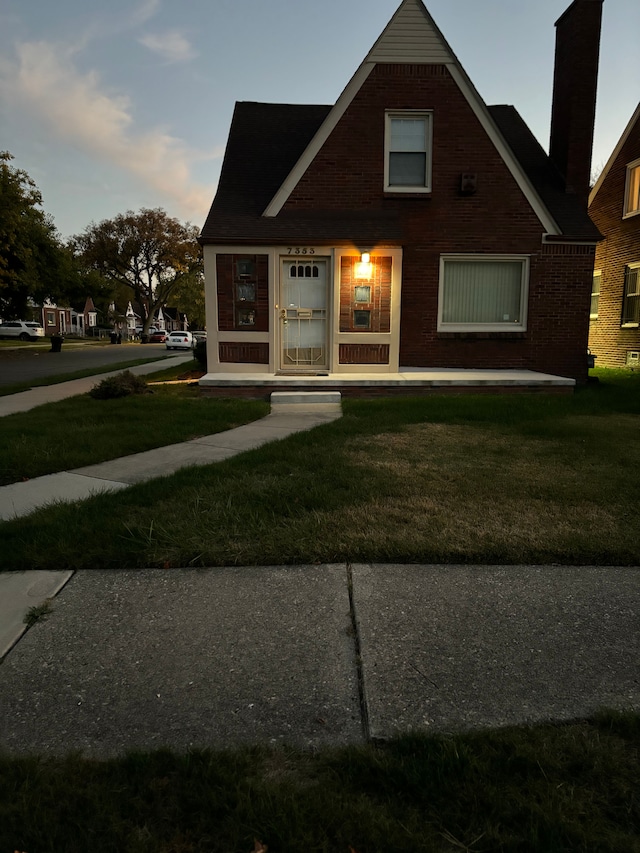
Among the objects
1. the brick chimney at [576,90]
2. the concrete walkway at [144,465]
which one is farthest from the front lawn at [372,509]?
the brick chimney at [576,90]

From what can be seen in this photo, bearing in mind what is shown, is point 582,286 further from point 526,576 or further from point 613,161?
point 526,576

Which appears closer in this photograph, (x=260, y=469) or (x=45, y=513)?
(x=45, y=513)

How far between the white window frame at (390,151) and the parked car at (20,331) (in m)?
51.1

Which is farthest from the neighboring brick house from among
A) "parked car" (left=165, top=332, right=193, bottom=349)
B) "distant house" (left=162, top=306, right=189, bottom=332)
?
"distant house" (left=162, top=306, right=189, bottom=332)

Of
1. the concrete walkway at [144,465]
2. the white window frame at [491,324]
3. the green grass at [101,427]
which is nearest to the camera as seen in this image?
the concrete walkway at [144,465]

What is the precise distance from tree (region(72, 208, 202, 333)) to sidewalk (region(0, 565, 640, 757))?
59768 millimetres

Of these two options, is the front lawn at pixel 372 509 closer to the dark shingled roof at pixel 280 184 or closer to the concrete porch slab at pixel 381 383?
the concrete porch slab at pixel 381 383

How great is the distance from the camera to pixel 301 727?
2.03 metres

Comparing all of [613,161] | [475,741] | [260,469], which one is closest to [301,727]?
[475,741]

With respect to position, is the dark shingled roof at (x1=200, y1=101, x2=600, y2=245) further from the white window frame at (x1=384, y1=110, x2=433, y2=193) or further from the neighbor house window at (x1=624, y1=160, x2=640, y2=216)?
the neighbor house window at (x1=624, y1=160, x2=640, y2=216)

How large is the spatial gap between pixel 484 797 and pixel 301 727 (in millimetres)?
654

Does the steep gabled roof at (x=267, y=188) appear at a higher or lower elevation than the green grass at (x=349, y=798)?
higher

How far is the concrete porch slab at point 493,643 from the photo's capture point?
6.95ft

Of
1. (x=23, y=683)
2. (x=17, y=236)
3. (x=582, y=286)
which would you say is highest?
(x=17, y=236)
